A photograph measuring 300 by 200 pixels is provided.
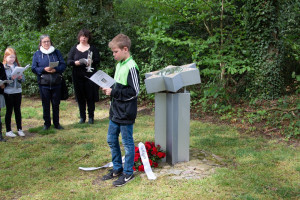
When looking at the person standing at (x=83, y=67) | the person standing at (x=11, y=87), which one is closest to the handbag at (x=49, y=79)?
the person standing at (x=11, y=87)

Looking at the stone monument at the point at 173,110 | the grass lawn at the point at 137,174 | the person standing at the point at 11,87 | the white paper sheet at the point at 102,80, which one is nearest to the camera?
the grass lawn at the point at 137,174

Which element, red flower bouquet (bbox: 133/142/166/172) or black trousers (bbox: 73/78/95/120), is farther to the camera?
black trousers (bbox: 73/78/95/120)

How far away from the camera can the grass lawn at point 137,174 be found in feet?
12.7

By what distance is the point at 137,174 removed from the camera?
4445 mm

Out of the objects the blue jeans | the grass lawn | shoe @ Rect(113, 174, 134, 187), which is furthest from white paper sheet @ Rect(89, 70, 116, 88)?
the grass lawn

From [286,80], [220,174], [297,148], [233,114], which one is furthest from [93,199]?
[286,80]

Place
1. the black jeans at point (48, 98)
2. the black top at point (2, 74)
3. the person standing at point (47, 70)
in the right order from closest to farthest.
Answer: the black top at point (2, 74) < the person standing at point (47, 70) < the black jeans at point (48, 98)

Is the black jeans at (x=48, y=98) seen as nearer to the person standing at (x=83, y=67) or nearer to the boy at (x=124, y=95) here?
the person standing at (x=83, y=67)

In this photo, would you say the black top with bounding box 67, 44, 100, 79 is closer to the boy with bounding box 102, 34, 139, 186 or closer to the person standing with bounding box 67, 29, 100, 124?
the person standing with bounding box 67, 29, 100, 124

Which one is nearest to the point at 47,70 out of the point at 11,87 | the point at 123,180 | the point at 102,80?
the point at 11,87

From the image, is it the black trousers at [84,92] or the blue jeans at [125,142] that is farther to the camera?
the black trousers at [84,92]

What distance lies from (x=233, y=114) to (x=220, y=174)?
3666mm

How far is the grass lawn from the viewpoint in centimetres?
388

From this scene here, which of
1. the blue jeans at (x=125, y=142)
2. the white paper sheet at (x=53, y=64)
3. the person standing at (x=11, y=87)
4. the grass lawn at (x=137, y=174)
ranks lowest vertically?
the grass lawn at (x=137, y=174)
